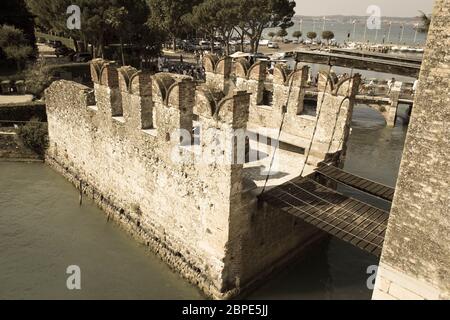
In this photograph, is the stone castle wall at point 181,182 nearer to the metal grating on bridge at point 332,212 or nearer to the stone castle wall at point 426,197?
the metal grating on bridge at point 332,212

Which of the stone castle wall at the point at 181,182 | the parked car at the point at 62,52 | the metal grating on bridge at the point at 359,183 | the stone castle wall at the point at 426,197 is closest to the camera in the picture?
the stone castle wall at the point at 426,197

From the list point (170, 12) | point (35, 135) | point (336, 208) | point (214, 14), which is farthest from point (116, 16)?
point (336, 208)

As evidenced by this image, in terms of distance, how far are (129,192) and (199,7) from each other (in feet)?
100

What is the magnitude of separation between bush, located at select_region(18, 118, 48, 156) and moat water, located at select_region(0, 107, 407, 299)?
3.11 meters

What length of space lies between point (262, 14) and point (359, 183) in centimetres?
3529

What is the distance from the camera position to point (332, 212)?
392 inches

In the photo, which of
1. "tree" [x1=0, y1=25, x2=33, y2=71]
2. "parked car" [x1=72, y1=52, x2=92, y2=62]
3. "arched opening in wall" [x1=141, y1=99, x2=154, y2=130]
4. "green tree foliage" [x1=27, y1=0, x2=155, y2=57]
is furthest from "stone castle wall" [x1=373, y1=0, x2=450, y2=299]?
"parked car" [x1=72, y1=52, x2=92, y2=62]

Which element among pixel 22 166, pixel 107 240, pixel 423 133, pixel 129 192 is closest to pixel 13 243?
pixel 107 240

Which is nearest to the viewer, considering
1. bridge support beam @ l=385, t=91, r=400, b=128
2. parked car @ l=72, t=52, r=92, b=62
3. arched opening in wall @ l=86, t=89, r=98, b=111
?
arched opening in wall @ l=86, t=89, r=98, b=111

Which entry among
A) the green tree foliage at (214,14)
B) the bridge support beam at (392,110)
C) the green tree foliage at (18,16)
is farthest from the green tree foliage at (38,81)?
the bridge support beam at (392,110)

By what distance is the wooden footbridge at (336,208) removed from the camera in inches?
355

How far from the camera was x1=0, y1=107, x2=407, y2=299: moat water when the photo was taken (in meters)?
11.3

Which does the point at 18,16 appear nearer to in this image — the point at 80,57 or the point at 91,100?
the point at 80,57

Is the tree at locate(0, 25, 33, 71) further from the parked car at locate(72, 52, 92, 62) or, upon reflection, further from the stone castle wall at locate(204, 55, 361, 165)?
the stone castle wall at locate(204, 55, 361, 165)
